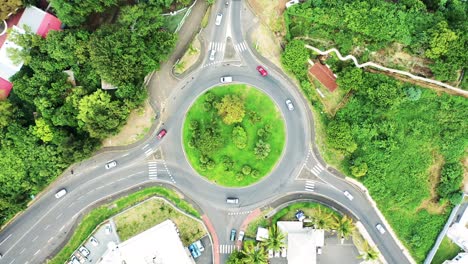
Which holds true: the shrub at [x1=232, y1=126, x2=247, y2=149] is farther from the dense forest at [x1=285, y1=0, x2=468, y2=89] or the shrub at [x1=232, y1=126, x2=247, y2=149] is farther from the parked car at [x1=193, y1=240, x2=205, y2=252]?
the dense forest at [x1=285, y1=0, x2=468, y2=89]

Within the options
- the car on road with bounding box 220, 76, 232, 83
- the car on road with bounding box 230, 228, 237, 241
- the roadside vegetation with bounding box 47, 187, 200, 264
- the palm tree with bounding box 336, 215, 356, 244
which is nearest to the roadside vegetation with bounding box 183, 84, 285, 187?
the car on road with bounding box 220, 76, 232, 83

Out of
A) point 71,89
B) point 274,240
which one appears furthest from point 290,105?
point 71,89

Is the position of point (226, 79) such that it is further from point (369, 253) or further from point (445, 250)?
point (445, 250)

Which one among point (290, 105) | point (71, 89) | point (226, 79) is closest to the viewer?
point (71, 89)

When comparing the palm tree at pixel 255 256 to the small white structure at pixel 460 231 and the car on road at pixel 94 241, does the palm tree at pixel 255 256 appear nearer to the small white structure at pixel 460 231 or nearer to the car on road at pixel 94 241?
the car on road at pixel 94 241

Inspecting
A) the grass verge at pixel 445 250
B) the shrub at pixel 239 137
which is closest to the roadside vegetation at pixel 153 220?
the shrub at pixel 239 137

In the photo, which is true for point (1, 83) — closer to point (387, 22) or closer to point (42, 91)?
point (42, 91)
